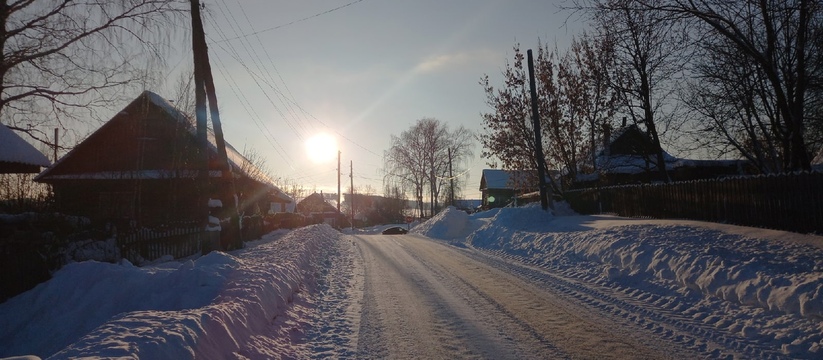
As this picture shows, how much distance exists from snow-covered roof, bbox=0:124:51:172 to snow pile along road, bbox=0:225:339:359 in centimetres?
377

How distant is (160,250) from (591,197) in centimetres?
1974

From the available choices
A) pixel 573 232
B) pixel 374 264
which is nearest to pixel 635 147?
pixel 573 232

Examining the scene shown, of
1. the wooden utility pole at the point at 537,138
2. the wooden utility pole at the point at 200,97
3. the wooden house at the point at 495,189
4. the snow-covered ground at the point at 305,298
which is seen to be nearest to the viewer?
the snow-covered ground at the point at 305,298

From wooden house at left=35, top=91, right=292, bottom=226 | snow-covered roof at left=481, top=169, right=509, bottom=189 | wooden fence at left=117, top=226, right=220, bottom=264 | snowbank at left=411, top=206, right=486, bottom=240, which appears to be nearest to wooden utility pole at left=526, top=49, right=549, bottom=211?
snowbank at left=411, top=206, right=486, bottom=240

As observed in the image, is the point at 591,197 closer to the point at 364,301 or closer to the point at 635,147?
the point at 635,147

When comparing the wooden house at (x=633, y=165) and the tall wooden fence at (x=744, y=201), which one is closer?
the tall wooden fence at (x=744, y=201)

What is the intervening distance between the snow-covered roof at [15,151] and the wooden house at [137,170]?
5.59 metres

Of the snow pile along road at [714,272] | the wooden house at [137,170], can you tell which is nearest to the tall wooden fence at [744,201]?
the snow pile along road at [714,272]

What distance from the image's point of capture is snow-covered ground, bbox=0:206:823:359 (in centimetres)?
584

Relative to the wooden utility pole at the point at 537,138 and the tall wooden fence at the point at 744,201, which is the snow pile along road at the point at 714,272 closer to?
the tall wooden fence at the point at 744,201

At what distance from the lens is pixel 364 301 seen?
9.80 m

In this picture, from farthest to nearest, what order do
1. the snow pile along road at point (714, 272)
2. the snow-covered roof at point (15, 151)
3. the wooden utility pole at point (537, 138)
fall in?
the wooden utility pole at point (537, 138) → the snow-covered roof at point (15, 151) → the snow pile along road at point (714, 272)

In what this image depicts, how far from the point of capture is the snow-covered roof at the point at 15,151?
12953mm

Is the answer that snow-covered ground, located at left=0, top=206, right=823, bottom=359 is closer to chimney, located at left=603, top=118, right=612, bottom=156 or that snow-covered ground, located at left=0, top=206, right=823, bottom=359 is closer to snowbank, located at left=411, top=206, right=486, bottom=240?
chimney, located at left=603, top=118, right=612, bottom=156
